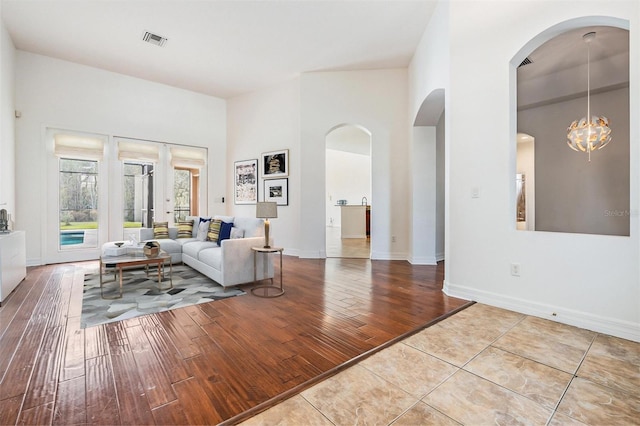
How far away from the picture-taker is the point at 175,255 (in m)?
4.86

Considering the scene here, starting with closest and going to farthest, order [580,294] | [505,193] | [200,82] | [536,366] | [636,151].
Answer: [536,366] → [636,151] → [580,294] → [505,193] → [200,82]

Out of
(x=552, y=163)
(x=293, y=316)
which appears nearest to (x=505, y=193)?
(x=293, y=316)

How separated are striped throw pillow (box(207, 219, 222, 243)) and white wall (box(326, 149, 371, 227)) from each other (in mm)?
8067

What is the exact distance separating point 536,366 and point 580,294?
1.11 m

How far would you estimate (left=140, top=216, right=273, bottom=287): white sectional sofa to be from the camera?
11.8ft

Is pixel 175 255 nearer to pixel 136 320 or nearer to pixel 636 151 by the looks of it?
pixel 136 320

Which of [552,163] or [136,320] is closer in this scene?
[136,320]

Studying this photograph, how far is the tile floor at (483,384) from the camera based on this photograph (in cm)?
145

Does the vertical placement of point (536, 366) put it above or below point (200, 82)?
below

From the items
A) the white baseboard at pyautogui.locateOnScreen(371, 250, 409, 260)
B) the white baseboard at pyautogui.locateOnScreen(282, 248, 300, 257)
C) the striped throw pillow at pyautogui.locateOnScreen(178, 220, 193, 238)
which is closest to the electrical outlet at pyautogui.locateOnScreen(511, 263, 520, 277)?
the white baseboard at pyautogui.locateOnScreen(371, 250, 409, 260)

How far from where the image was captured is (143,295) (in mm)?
3357

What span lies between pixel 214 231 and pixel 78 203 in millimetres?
2945

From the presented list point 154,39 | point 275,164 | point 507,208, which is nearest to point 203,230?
point 275,164

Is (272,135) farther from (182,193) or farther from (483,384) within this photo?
(483,384)
